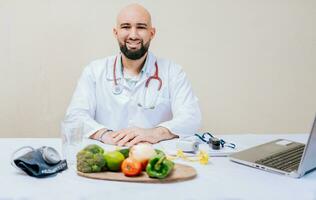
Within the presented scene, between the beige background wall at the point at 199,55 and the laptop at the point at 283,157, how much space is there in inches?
51.2

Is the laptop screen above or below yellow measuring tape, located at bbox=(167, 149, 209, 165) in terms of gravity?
above

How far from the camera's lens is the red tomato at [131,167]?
1393 mm

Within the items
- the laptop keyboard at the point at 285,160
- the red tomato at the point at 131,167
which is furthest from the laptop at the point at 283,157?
the red tomato at the point at 131,167

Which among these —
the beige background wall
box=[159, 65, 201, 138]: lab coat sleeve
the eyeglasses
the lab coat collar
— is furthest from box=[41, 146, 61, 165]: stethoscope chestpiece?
the beige background wall

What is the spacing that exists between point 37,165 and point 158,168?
0.40 m

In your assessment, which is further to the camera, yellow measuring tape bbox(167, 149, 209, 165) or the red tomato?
yellow measuring tape bbox(167, 149, 209, 165)

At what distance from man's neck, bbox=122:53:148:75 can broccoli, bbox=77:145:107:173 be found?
3.81ft

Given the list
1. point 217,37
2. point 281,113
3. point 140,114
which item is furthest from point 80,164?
point 281,113

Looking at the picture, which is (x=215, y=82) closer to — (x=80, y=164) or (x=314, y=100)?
(x=314, y=100)

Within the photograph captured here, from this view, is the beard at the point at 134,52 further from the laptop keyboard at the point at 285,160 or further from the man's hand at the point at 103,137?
the laptop keyboard at the point at 285,160

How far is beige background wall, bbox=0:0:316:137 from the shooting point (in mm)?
2957

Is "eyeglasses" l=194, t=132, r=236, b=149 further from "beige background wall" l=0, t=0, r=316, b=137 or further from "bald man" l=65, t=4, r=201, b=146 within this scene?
"beige background wall" l=0, t=0, r=316, b=137

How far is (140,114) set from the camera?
250 centimetres

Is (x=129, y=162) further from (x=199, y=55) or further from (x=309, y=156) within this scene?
(x=199, y=55)
